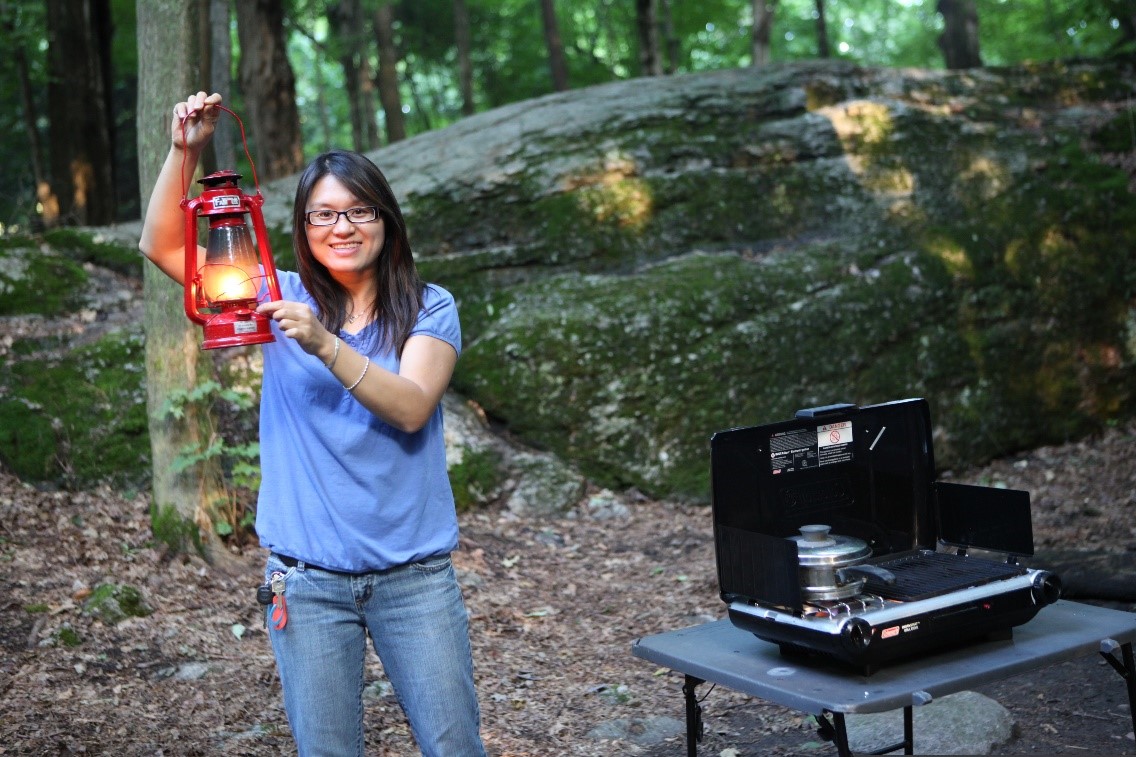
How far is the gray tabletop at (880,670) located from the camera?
8.55ft

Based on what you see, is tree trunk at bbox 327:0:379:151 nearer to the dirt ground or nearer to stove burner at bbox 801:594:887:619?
the dirt ground

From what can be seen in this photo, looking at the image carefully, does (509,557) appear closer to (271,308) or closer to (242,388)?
(242,388)

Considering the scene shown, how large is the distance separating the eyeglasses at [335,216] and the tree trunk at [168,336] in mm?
3750

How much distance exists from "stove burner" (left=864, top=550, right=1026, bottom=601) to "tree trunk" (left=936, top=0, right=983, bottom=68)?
12935mm

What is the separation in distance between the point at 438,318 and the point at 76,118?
12183 mm

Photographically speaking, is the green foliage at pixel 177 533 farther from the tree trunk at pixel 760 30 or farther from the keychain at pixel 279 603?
the tree trunk at pixel 760 30

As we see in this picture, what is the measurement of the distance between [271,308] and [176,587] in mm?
3962

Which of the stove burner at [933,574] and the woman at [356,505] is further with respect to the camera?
the stove burner at [933,574]

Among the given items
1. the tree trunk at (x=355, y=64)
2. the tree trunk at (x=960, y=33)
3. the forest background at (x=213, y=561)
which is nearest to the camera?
the forest background at (x=213, y=561)

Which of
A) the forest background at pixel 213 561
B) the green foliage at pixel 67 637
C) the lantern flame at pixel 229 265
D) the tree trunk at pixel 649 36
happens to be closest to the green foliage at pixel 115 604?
the forest background at pixel 213 561

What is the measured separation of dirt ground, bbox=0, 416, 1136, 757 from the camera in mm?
4430

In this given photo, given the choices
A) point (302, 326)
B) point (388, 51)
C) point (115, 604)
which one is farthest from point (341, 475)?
point (388, 51)

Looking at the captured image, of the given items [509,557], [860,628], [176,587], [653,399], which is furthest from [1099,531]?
[176,587]

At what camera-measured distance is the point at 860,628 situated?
2.63m
